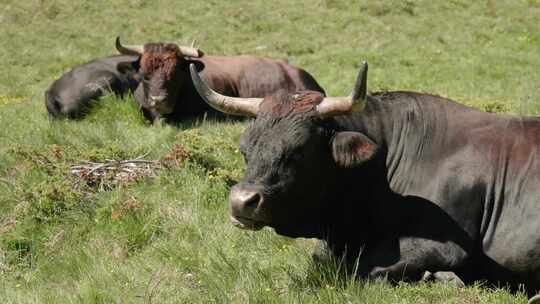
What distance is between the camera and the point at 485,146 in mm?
5527

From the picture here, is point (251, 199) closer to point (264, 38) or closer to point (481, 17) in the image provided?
point (264, 38)

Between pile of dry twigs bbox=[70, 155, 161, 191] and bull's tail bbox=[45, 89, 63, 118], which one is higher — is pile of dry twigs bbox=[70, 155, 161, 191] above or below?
above

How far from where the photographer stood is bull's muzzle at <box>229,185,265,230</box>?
4828mm

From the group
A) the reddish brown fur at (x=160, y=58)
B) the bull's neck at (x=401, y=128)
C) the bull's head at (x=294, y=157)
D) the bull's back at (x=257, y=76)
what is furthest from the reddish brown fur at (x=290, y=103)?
the bull's back at (x=257, y=76)

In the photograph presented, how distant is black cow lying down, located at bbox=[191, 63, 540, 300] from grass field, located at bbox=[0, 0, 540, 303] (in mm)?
315

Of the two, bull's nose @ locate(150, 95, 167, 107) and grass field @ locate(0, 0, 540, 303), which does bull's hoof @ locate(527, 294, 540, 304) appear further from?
bull's nose @ locate(150, 95, 167, 107)

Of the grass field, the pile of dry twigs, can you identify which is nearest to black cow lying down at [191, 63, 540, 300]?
the grass field

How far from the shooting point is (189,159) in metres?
7.89

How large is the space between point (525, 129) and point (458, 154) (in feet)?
1.94

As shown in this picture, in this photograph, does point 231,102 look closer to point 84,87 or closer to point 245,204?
point 245,204

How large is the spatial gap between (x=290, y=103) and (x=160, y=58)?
7932 mm

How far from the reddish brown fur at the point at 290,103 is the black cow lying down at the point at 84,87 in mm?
7977

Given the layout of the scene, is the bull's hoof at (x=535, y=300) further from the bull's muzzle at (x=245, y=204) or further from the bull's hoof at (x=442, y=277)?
the bull's muzzle at (x=245, y=204)

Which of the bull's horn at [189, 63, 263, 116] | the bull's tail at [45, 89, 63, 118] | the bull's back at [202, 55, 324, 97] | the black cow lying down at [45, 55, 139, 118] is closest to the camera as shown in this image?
the bull's horn at [189, 63, 263, 116]
